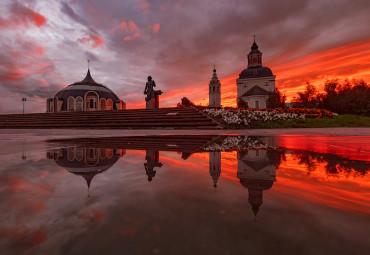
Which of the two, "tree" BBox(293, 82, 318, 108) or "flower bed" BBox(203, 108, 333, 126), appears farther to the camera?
"tree" BBox(293, 82, 318, 108)

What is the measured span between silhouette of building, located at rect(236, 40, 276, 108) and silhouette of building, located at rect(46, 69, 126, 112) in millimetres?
35982

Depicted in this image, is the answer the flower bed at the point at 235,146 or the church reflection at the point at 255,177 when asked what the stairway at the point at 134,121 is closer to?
the flower bed at the point at 235,146

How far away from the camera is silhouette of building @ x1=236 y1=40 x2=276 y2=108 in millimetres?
46219

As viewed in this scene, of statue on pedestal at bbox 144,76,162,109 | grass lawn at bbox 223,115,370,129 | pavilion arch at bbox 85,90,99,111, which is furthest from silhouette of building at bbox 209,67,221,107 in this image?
grass lawn at bbox 223,115,370,129

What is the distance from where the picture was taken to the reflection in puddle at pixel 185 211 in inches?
27.4

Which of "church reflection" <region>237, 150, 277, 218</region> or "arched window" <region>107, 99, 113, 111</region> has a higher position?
"arched window" <region>107, 99, 113, 111</region>

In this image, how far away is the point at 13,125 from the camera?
18.0 metres

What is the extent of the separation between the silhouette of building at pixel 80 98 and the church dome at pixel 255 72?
3994cm

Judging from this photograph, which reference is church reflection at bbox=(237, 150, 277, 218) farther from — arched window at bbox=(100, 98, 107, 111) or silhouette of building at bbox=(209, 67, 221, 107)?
silhouette of building at bbox=(209, 67, 221, 107)

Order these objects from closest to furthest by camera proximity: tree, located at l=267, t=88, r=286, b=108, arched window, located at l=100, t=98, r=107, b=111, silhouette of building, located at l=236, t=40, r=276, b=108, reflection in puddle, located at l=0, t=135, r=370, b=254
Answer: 1. reflection in puddle, located at l=0, t=135, r=370, b=254
2. tree, located at l=267, t=88, r=286, b=108
3. silhouette of building, located at l=236, t=40, r=276, b=108
4. arched window, located at l=100, t=98, r=107, b=111

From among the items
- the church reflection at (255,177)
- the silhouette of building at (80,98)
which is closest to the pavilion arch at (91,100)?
the silhouette of building at (80,98)

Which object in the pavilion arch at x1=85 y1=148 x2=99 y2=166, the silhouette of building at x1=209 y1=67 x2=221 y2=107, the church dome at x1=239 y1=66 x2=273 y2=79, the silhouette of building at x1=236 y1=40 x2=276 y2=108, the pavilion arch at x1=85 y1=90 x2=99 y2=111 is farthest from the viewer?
the silhouette of building at x1=209 y1=67 x2=221 y2=107

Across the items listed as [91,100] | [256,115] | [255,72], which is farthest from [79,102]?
[255,72]

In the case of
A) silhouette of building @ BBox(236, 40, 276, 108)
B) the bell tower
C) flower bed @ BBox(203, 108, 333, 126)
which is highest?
the bell tower
